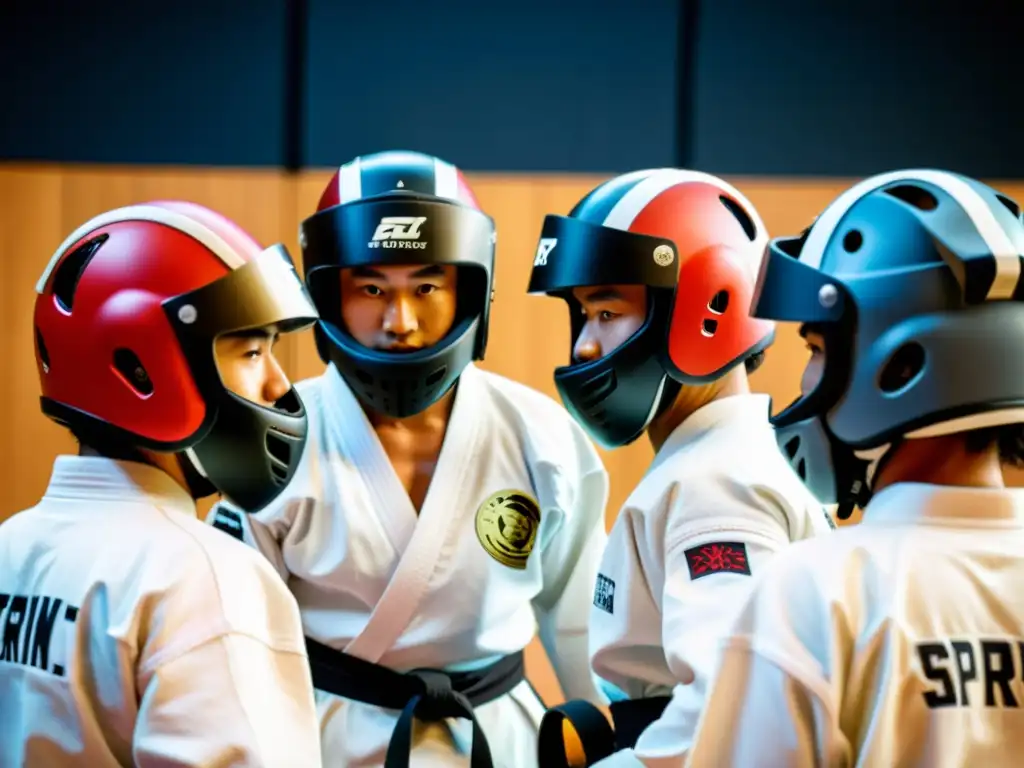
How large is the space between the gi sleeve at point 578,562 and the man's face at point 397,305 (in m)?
0.43

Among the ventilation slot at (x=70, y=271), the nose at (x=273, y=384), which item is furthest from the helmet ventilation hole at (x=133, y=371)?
the nose at (x=273, y=384)

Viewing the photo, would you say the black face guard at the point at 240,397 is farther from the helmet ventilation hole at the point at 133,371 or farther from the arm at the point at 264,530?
the arm at the point at 264,530

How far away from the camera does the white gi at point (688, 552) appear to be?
159 centimetres

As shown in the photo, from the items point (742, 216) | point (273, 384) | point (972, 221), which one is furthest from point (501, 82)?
point (972, 221)

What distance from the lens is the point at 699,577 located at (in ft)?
5.39

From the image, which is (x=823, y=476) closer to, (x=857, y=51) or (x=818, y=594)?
(x=818, y=594)

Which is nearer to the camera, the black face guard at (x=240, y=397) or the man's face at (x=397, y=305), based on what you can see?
the black face guard at (x=240, y=397)

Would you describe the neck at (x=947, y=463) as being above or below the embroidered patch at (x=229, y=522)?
above

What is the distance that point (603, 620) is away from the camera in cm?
185

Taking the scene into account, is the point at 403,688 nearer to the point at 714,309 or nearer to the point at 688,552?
the point at 688,552

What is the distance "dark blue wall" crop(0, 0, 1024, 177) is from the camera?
354 cm

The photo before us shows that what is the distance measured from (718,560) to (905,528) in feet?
1.42

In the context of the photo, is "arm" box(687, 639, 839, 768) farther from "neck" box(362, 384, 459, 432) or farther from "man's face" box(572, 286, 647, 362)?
"neck" box(362, 384, 459, 432)

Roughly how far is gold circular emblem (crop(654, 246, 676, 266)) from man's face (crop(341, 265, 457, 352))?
47 centimetres
